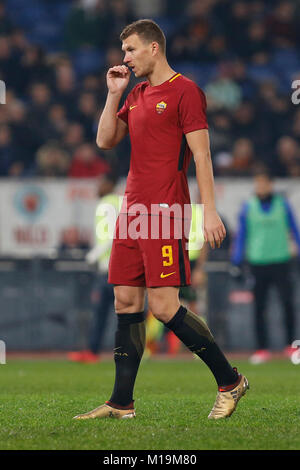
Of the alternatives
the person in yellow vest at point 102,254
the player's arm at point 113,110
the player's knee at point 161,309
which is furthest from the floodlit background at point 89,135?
the player's knee at point 161,309

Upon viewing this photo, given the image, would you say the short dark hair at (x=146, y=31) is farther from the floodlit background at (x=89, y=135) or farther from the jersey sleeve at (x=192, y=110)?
the floodlit background at (x=89, y=135)

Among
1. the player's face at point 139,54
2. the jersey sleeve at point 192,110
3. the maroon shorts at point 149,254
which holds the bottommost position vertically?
the maroon shorts at point 149,254

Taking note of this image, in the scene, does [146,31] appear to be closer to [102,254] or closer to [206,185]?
[206,185]

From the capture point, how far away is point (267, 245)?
11.9 m

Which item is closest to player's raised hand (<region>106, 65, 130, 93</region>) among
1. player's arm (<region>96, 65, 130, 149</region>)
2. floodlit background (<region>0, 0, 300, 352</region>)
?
player's arm (<region>96, 65, 130, 149</region>)

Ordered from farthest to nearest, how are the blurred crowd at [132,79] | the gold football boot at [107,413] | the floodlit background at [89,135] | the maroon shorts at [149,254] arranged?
1. the blurred crowd at [132,79]
2. the floodlit background at [89,135]
3. the gold football boot at [107,413]
4. the maroon shorts at [149,254]

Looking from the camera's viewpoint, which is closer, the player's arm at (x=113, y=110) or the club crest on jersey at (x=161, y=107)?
the club crest on jersey at (x=161, y=107)

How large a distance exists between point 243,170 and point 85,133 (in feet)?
9.62

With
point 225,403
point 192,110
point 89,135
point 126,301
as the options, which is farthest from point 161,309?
point 89,135

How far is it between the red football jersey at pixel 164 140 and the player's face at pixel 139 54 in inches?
5.0

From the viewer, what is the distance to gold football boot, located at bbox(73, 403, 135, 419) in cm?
569

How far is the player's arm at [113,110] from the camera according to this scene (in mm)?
5855

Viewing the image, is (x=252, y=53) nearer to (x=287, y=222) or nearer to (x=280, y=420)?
(x=287, y=222)

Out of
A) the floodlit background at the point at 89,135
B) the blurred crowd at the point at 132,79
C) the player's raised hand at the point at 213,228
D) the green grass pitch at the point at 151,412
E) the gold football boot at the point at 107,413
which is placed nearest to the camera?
the green grass pitch at the point at 151,412
